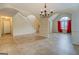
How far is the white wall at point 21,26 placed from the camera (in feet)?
6.64

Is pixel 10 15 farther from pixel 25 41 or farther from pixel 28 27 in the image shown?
pixel 25 41

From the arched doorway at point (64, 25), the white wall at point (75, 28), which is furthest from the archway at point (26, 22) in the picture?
the white wall at point (75, 28)

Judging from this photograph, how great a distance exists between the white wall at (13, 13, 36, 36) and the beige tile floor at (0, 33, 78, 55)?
0.09 metres

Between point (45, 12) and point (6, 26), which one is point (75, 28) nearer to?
point (45, 12)

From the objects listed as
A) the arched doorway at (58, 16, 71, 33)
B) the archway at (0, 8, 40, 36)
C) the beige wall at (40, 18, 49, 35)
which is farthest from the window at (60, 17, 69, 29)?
the archway at (0, 8, 40, 36)

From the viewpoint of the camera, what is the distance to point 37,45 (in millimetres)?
1962

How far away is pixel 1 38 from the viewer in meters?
1.89

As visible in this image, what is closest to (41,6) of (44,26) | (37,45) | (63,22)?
(44,26)

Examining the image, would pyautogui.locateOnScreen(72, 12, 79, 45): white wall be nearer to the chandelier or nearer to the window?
the window

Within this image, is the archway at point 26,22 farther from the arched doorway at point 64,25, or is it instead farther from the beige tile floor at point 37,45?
the arched doorway at point 64,25

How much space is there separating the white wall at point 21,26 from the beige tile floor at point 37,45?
90 mm

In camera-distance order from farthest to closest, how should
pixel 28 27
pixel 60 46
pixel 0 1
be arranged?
pixel 28 27 → pixel 60 46 → pixel 0 1
